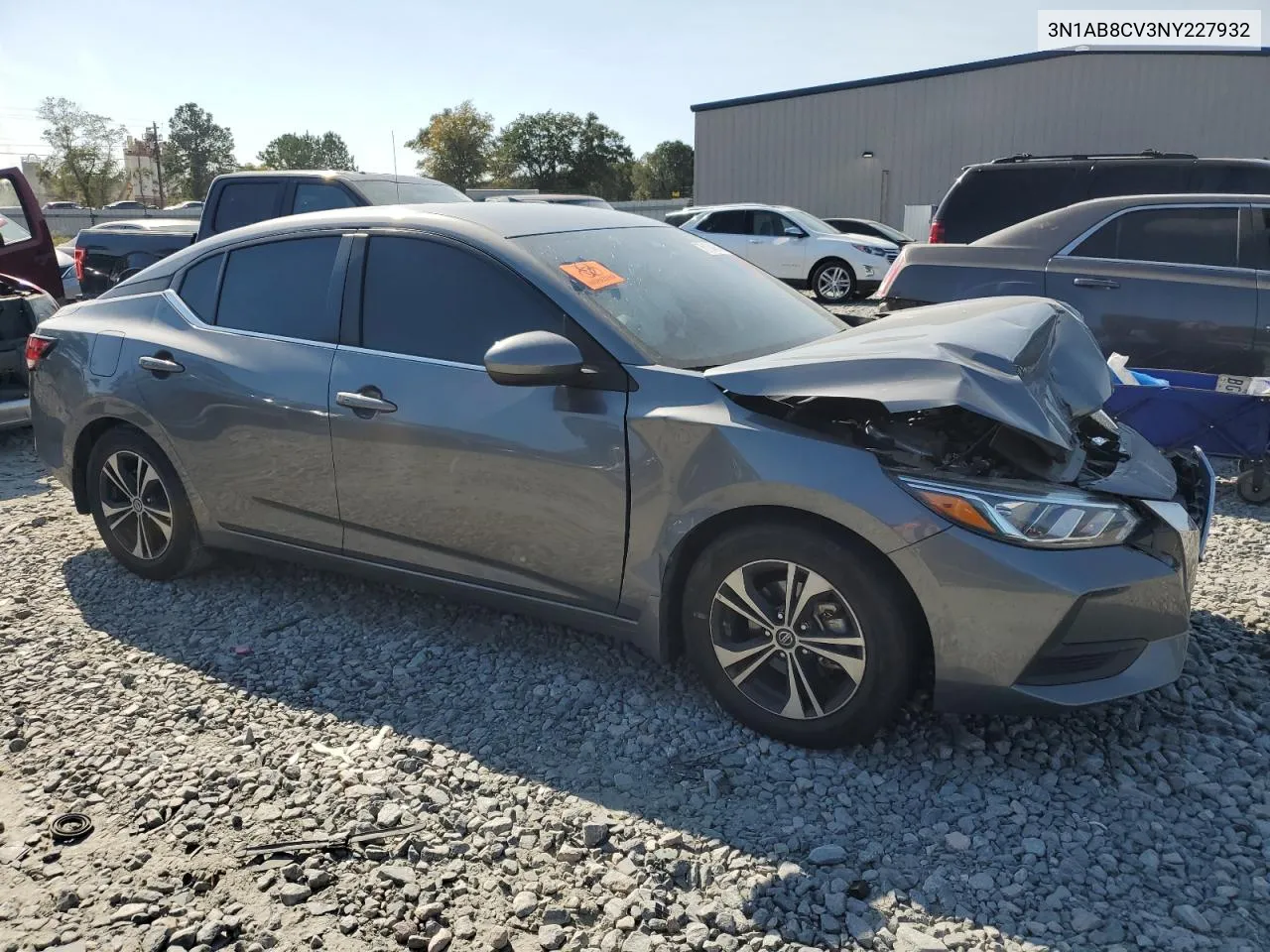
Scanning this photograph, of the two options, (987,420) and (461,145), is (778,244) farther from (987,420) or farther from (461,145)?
(461,145)

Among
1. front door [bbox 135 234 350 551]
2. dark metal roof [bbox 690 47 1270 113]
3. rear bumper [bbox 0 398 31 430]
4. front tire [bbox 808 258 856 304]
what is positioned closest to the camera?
front door [bbox 135 234 350 551]

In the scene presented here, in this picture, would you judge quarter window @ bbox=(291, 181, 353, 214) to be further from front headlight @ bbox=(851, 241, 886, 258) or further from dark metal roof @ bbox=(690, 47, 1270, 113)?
dark metal roof @ bbox=(690, 47, 1270, 113)

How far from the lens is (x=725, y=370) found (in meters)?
3.04

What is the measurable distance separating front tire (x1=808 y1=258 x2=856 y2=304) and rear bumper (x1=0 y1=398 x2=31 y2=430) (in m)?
12.3

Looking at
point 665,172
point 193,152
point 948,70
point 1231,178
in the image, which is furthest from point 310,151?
point 1231,178

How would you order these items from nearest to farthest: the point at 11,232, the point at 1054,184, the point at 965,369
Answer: the point at 965,369
the point at 1054,184
the point at 11,232

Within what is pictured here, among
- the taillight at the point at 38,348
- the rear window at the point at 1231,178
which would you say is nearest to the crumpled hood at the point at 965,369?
the taillight at the point at 38,348

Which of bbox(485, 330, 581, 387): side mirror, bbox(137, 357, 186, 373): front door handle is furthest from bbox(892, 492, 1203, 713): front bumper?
bbox(137, 357, 186, 373): front door handle

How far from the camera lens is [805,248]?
16.5 metres

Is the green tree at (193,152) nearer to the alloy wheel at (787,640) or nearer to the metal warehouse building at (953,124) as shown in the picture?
the metal warehouse building at (953,124)

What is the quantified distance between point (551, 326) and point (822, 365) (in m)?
0.91

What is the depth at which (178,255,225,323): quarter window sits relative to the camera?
13.5 feet

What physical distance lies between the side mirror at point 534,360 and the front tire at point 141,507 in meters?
1.91

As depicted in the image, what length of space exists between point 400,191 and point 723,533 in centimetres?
716
